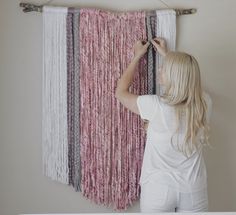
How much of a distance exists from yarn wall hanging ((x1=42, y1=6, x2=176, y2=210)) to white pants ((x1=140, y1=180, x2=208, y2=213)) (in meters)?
0.30

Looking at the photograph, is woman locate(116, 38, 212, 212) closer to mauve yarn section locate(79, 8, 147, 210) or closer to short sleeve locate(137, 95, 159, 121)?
short sleeve locate(137, 95, 159, 121)

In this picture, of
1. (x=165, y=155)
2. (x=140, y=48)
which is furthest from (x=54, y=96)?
(x=165, y=155)

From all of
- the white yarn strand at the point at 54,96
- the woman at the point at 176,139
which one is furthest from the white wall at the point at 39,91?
the woman at the point at 176,139

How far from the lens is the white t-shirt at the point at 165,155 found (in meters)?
1.59

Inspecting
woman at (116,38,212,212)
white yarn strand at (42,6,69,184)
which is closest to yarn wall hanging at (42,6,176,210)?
white yarn strand at (42,6,69,184)

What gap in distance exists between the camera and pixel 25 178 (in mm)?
1969

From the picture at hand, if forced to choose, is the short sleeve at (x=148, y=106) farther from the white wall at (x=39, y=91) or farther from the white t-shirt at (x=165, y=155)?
the white wall at (x=39, y=91)

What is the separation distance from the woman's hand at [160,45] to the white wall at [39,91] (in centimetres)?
12

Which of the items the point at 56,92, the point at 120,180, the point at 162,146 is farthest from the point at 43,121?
the point at 162,146

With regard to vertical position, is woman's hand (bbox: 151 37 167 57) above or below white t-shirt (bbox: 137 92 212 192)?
above

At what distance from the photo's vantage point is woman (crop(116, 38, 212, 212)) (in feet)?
5.16

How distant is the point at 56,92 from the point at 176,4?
71 cm

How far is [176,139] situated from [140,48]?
49 centimetres

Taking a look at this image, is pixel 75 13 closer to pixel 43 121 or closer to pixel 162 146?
pixel 43 121
